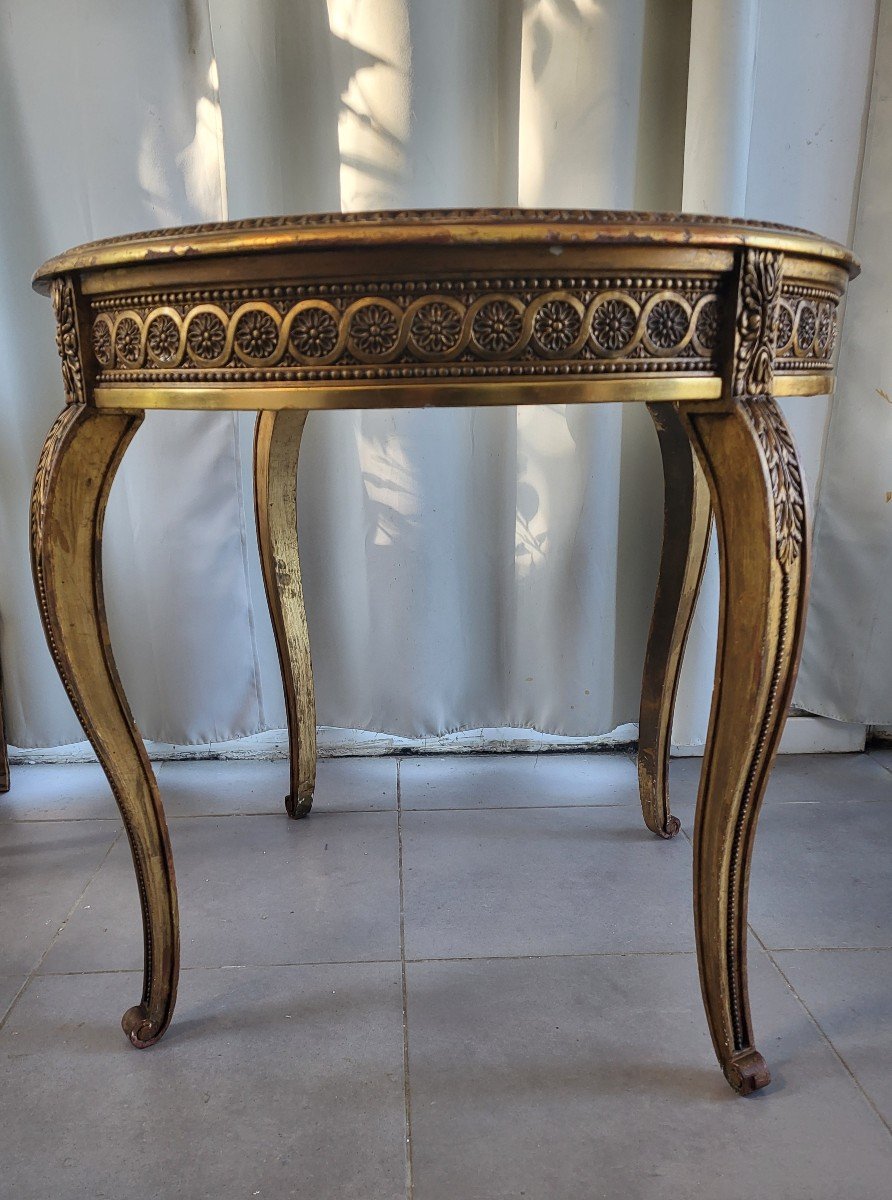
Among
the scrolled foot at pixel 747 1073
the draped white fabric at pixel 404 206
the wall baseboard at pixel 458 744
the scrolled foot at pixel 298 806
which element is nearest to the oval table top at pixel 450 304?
the scrolled foot at pixel 747 1073

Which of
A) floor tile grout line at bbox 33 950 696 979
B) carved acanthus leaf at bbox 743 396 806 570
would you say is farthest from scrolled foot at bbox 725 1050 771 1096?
carved acanthus leaf at bbox 743 396 806 570

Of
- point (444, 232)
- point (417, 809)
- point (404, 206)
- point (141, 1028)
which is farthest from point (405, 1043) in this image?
point (404, 206)

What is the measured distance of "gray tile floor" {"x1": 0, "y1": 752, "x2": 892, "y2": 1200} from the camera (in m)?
0.79

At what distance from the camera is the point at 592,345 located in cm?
70

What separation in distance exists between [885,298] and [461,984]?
121 centimetres

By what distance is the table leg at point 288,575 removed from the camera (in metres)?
1.29

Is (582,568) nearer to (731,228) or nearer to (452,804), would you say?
(452,804)

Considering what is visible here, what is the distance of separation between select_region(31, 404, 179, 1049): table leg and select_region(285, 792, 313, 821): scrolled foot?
1.68 ft

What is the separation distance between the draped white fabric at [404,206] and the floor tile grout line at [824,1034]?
537mm

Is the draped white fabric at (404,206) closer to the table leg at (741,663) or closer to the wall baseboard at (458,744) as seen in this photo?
the wall baseboard at (458,744)

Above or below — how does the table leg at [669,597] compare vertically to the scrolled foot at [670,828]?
above

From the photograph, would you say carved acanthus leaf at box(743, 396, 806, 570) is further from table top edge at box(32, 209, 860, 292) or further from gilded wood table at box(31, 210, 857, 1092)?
table top edge at box(32, 209, 860, 292)

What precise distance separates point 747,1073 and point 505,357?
2.27 feet

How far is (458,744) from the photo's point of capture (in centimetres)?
170
